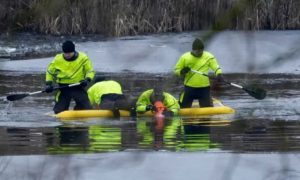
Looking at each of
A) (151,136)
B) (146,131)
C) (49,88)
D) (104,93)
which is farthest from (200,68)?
(151,136)

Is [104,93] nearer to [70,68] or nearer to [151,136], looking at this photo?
[70,68]

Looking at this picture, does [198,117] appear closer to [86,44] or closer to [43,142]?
[43,142]

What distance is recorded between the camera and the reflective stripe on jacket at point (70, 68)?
1812cm

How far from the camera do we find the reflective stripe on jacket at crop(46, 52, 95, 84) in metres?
18.1

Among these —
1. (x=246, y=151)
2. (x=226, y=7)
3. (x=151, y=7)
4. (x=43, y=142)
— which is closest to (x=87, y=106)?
(x=43, y=142)

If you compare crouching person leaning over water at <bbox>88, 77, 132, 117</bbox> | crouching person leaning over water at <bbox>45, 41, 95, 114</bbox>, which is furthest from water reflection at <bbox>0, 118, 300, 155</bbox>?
crouching person leaning over water at <bbox>45, 41, 95, 114</bbox>

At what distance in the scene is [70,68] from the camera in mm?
18172

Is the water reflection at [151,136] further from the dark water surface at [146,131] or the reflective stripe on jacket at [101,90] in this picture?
the reflective stripe on jacket at [101,90]

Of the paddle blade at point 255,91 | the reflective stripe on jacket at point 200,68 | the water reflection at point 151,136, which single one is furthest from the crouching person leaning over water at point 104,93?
the paddle blade at point 255,91

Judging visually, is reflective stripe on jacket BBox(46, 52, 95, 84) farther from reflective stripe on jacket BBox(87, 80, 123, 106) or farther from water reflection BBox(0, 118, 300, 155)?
water reflection BBox(0, 118, 300, 155)

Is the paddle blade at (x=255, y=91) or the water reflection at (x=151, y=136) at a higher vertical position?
the paddle blade at (x=255, y=91)

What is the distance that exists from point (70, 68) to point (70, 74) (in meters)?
0.12

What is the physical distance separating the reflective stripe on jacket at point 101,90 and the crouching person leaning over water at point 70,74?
193mm

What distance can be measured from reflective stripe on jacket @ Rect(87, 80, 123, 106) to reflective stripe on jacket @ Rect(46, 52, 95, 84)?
13.9 inches
